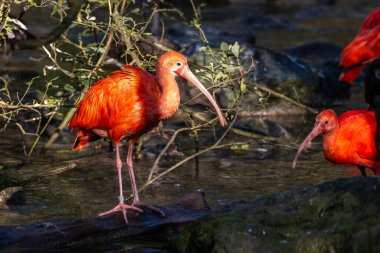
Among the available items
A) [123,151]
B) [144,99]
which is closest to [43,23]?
[123,151]

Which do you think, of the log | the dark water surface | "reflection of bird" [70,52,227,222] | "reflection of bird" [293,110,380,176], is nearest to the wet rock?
the log

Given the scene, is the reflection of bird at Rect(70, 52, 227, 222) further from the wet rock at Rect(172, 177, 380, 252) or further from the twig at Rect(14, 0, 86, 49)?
the wet rock at Rect(172, 177, 380, 252)

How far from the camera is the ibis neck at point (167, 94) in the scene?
698 centimetres

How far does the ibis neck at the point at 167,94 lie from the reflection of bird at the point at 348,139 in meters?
1.13

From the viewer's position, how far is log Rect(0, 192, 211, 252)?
5.95 meters

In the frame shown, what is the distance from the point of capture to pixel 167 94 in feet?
22.9

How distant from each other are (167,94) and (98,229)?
4.16 ft

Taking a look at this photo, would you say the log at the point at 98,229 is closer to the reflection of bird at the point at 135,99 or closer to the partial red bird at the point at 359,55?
the reflection of bird at the point at 135,99

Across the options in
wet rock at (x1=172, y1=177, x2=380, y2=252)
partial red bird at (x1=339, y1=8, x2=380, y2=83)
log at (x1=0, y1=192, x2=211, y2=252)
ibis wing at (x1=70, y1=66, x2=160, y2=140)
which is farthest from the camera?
partial red bird at (x1=339, y1=8, x2=380, y2=83)

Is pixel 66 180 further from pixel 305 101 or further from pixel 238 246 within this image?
pixel 305 101

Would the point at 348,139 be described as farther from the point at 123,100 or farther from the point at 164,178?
the point at 123,100

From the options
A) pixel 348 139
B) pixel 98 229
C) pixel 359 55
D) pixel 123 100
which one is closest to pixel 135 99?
pixel 123 100

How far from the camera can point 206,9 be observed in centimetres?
1978

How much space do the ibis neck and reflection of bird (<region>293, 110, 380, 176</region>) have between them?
1.13 meters
